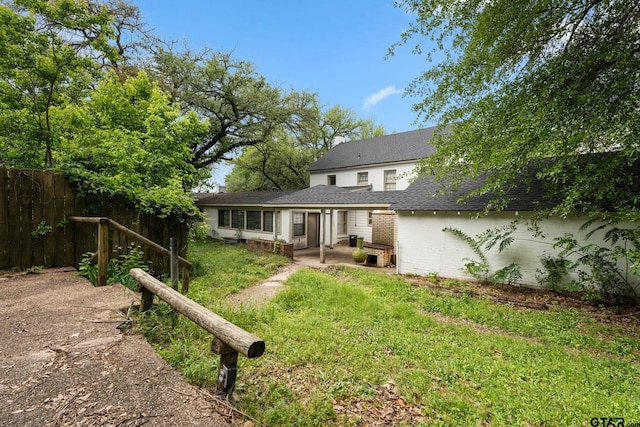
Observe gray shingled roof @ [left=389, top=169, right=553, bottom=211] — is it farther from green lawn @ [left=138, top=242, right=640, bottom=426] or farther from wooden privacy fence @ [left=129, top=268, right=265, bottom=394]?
wooden privacy fence @ [left=129, top=268, right=265, bottom=394]

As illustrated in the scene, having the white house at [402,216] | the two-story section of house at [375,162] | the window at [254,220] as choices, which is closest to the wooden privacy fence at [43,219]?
the white house at [402,216]

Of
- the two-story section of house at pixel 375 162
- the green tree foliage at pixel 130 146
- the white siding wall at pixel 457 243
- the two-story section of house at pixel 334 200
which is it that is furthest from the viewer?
the two-story section of house at pixel 375 162

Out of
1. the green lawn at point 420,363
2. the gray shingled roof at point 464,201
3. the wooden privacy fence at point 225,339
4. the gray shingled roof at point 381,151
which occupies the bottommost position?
the green lawn at point 420,363

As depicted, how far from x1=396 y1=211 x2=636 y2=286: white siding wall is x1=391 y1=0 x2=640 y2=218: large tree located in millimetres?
1265

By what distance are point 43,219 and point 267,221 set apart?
426 inches

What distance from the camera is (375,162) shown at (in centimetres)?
1828

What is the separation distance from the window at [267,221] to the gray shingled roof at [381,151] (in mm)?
7232

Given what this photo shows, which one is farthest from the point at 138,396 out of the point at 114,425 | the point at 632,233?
the point at 632,233

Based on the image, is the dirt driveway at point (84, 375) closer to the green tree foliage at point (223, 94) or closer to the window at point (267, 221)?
the window at point (267, 221)

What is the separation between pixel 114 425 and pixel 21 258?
4.69 metres

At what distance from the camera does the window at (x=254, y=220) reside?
15.7 meters

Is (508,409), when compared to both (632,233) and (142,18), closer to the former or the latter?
(632,233)

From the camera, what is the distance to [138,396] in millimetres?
1836

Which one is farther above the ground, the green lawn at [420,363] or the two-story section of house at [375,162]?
the two-story section of house at [375,162]
